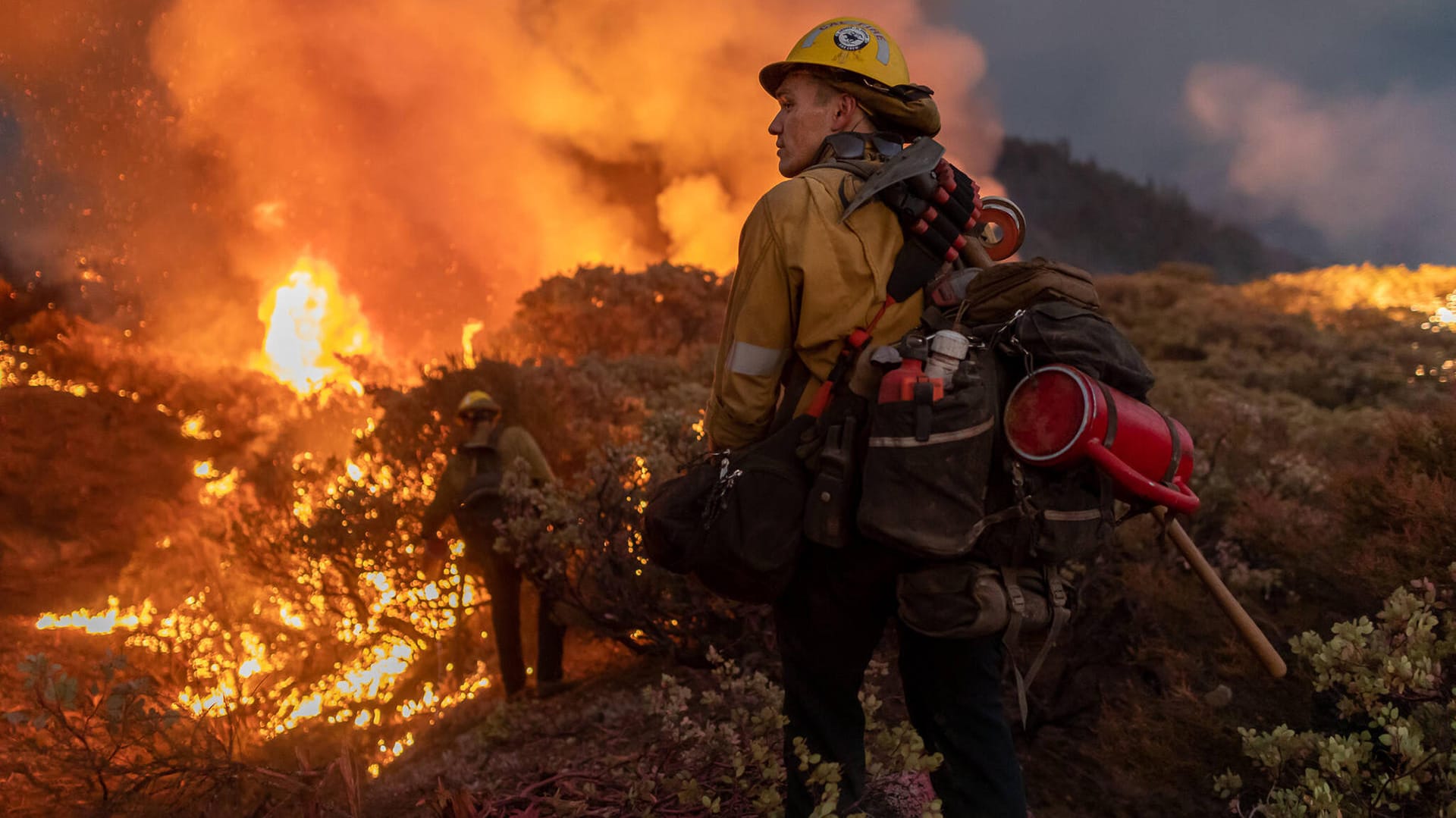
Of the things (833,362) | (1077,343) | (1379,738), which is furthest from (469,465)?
(1379,738)

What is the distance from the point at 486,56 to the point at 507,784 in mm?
18385

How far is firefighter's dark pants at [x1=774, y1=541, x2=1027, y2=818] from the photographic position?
2.14 m

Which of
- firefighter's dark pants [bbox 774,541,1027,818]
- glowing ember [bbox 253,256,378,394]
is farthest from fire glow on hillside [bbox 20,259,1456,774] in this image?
firefighter's dark pants [bbox 774,541,1027,818]

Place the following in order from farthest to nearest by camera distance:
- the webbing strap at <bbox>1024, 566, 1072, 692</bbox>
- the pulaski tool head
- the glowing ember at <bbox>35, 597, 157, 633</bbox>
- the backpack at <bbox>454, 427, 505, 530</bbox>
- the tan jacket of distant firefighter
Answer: the glowing ember at <bbox>35, 597, 157, 633</bbox>, the tan jacket of distant firefighter, the backpack at <bbox>454, 427, 505, 530</bbox>, the pulaski tool head, the webbing strap at <bbox>1024, 566, 1072, 692</bbox>

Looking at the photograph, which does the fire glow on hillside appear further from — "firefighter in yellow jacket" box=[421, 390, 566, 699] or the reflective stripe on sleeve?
the reflective stripe on sleeve

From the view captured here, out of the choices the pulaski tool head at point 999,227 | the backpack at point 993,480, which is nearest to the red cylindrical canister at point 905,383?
the backpack at point 993,480

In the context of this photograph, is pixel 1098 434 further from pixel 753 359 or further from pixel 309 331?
pixel 309 331

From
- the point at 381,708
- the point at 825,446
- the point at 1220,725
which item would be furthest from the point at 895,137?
the point at 381,708

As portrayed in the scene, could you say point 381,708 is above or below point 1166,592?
above

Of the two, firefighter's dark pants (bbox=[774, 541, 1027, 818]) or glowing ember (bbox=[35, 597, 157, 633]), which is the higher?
glowing ember (bbox=[35, 597, 157, 633])

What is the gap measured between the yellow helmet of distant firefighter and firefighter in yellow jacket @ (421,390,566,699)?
11.9 ft

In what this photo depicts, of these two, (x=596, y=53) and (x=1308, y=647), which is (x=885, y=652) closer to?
A: (x=1308, y=647)

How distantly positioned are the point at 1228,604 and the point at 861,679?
979 mm

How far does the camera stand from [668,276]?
1357cm
